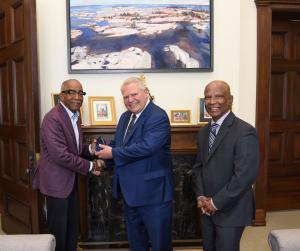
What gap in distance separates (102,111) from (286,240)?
1.99 metres

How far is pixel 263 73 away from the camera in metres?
3.38

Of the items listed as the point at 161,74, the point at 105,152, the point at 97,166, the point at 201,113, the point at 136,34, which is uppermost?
the point at 136,34

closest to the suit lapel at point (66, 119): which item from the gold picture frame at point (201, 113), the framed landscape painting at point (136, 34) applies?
the framed landscape painting at point (136, 34)

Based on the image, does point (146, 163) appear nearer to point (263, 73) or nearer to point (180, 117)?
point (180, 117)

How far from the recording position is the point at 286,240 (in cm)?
154

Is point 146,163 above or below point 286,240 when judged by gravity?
above

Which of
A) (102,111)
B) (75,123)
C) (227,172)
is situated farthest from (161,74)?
(227,172)

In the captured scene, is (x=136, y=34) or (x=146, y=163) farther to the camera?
(x=136, y=34)

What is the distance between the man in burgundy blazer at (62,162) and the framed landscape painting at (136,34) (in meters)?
0.84

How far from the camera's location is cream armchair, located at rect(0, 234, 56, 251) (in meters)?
1.48

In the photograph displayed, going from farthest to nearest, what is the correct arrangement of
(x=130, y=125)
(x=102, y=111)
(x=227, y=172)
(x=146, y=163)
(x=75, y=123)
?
(x=102, y=111) < (x=75, y=123) < (x=130, y=125) < (x=146, y=163) < (x=227, y=172)

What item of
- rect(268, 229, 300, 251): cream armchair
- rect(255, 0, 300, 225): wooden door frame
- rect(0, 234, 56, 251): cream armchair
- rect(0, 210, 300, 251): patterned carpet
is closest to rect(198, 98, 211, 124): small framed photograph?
rect(255, 0, 300, 225): wooden door frame

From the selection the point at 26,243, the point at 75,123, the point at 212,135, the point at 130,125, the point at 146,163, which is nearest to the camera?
the point at 26,243

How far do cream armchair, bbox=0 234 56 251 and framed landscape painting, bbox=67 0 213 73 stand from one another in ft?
6.02
